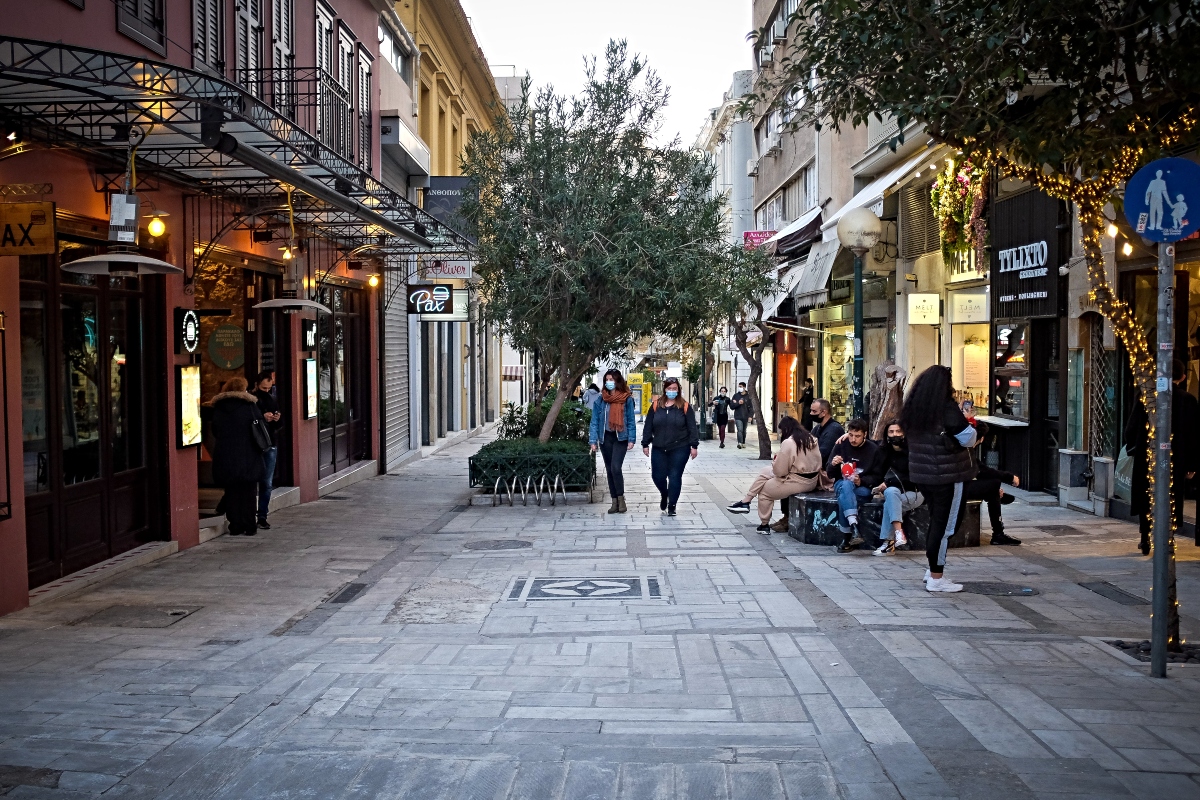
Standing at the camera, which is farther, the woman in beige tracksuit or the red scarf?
the red scarf

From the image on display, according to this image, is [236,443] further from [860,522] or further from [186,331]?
[860,522]

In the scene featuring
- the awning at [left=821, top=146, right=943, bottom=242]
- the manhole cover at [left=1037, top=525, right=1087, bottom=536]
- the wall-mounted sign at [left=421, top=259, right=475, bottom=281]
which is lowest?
the manhole cover at [left=1037, top=525, right=1087, bottom=536]

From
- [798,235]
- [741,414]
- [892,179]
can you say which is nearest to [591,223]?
[892,179]

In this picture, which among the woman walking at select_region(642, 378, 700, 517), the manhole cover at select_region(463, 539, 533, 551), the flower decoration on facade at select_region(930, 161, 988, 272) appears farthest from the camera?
the flower decoration on facade at select_region(930, 161, 988, 272)

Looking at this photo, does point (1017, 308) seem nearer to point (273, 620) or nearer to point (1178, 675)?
point (1178, 675)

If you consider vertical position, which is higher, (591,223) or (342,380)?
(591,223)

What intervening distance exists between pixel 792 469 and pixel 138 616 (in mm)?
6822

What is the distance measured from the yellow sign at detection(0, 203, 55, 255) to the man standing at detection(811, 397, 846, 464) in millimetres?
8135

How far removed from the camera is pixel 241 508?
41.6ft

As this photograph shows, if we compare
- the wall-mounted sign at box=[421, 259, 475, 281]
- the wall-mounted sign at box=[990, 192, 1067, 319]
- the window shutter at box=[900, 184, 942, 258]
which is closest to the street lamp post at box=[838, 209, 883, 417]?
the wall-mounted sign at box=[990, 192, 1067, 319]

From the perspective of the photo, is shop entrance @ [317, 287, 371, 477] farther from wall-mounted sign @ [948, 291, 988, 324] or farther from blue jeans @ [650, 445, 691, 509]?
wall-mounted sign @ [948, 291, 988, 324]

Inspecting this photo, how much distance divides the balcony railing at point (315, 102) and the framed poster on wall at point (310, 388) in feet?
9.92

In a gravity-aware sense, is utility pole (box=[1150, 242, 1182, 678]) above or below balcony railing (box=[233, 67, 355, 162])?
below

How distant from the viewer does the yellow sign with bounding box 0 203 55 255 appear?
780 cm
